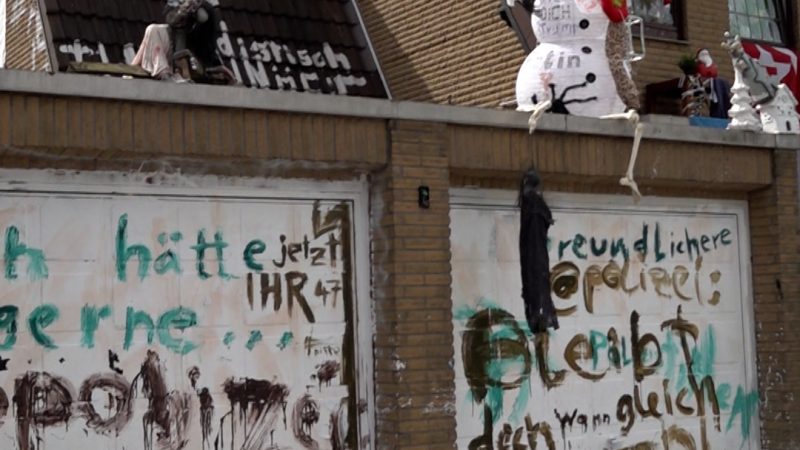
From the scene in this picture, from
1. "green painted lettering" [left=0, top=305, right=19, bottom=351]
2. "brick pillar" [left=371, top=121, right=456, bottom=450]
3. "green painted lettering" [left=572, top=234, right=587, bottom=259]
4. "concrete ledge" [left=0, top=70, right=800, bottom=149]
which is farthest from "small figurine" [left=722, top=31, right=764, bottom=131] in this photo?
"green painted lettering" [left=0, top=305, right=19, bottom=351]

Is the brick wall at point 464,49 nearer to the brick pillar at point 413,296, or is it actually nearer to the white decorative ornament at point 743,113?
the white decorative ornament at point 743,113

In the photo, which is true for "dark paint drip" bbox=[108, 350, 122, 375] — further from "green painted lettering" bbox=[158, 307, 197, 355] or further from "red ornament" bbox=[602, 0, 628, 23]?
"red ornament" bbox=[602, 0, 628, 23]

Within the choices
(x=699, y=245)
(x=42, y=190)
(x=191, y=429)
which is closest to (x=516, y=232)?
(x=699, y=245)

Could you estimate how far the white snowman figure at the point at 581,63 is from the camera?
386 inches

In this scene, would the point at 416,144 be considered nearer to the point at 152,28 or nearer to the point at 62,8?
the point at 152,28

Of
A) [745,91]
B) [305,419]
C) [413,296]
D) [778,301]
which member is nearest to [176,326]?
[305,419]

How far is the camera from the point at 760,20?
14.7 meters

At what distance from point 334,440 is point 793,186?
4.72 metres

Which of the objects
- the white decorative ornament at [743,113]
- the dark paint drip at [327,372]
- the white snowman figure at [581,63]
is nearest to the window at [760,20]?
the white decorative ornament at [743,113]

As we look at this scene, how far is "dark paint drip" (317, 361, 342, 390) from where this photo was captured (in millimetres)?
7750

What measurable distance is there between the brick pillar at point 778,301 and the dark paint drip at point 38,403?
228 inches

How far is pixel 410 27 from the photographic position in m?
14.4

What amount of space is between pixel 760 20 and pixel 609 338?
687cm

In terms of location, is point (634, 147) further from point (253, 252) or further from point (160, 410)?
point (160, 410)
